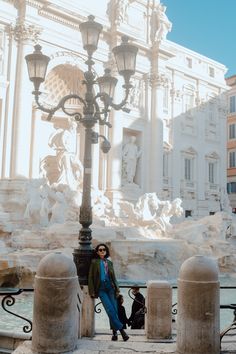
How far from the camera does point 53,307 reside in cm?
371

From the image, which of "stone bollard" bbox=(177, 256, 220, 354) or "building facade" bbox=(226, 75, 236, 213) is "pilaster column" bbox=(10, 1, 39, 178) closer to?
"stone bollard" bbox=(177, 256, 220, 354)

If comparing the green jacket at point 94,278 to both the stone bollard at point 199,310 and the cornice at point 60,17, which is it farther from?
the cornice at point 60,17

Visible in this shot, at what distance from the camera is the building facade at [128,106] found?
54.2ft

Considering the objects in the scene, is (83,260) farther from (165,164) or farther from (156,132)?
(165,164)

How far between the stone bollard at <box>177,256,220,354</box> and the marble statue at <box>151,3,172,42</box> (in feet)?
62.8

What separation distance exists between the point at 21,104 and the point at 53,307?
1368 centimetres

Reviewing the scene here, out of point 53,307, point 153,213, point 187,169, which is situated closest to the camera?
point 53,307

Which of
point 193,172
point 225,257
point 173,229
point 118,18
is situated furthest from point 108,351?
point 193,172

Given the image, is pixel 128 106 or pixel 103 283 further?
pixel 128 106

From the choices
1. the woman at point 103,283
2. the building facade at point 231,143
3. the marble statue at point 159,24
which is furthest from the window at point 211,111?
the woman at point 103,283

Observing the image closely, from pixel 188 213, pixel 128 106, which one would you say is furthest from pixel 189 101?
pixel 188 213

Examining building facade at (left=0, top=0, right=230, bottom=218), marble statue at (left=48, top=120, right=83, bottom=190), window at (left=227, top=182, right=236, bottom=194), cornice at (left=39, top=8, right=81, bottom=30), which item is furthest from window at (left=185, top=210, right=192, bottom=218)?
cornice at (left=39, top=8, right=81, bottom=30)

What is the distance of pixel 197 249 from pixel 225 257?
1.27 metres

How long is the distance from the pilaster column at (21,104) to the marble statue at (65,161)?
120cm
